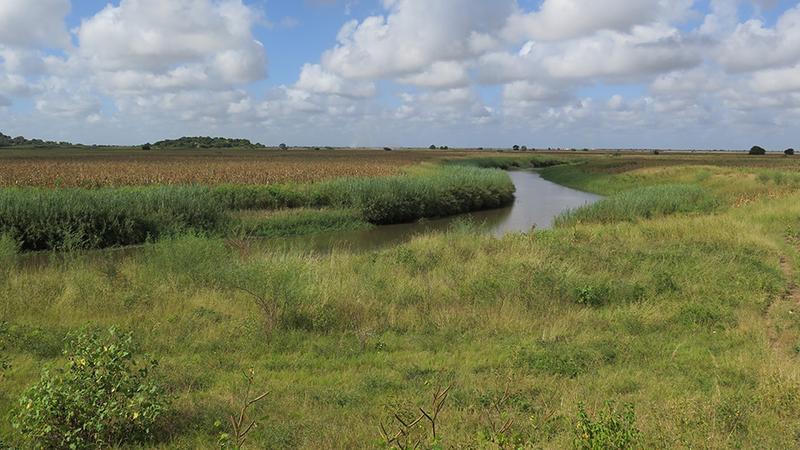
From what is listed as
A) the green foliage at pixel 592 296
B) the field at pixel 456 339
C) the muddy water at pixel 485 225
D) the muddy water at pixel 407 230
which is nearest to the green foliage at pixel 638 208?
the muddy water at pixel 407 230

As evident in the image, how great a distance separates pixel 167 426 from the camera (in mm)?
4703

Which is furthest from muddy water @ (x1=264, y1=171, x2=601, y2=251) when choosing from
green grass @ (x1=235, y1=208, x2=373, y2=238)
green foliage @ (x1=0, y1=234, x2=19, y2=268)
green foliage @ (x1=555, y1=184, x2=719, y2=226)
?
green foliage @ (x1=0, y1=234, x2=19, y2=268)

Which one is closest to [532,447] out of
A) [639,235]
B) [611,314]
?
[611,314]

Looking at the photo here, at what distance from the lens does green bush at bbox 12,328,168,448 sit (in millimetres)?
4035

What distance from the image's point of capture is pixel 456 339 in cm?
755

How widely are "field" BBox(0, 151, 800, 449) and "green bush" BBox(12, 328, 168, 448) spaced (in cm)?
17

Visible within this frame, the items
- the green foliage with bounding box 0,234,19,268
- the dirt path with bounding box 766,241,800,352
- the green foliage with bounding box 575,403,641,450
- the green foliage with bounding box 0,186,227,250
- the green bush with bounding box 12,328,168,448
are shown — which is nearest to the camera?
the green foliage with bounding box 575,403,641,450

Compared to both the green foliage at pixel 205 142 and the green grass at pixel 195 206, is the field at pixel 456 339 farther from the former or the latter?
the green foliage at pixel 205 142

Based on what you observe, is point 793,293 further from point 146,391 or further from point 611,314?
point 146,391

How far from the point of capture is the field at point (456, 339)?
15.3ft

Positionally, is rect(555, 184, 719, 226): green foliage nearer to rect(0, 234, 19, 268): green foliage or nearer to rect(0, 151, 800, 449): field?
rect(0, 151, 800, 449): field

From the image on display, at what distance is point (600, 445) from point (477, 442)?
93cm

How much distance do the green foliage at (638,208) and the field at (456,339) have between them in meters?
7.14

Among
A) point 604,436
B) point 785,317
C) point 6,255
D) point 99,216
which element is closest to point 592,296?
point 785,317
